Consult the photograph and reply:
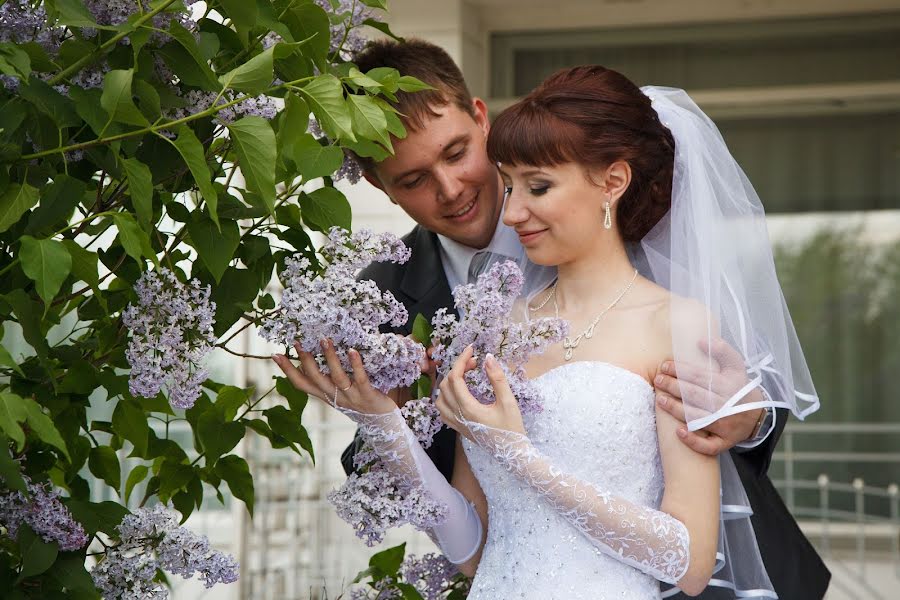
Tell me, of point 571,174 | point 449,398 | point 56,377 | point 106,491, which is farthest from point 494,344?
point 106,491

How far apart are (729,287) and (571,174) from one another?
1.07 ft

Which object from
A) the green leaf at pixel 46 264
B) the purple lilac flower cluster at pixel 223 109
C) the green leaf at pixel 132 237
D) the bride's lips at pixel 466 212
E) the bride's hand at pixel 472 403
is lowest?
the bride's hand at pixel 472 403

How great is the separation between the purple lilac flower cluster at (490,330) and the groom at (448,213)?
475 mm

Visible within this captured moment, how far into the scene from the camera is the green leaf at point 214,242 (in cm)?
132

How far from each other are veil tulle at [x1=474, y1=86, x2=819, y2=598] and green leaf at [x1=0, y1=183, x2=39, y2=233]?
3.39ft

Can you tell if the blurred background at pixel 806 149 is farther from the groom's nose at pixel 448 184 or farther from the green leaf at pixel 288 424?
the green leaf at pixel 288 424

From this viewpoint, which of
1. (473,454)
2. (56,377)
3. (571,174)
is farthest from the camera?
(473,454)

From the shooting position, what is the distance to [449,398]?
1647mm

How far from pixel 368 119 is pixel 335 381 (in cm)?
46

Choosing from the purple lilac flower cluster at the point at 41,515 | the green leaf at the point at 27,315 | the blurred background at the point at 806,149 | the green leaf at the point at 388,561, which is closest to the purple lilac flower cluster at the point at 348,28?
the green leaf at the point at 27,315

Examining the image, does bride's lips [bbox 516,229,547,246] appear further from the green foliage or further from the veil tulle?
the green foliage

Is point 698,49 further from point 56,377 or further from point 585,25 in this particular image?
point 56,377

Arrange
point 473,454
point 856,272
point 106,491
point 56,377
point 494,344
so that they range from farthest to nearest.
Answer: point 856,272
point 106,491
point 473,454
point 494,344
point 56,377

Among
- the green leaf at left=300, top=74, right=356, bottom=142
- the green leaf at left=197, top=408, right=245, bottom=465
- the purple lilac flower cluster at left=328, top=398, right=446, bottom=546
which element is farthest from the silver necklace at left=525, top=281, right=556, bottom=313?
the green leaf at left=300, top=74, right=356, bottom=142
